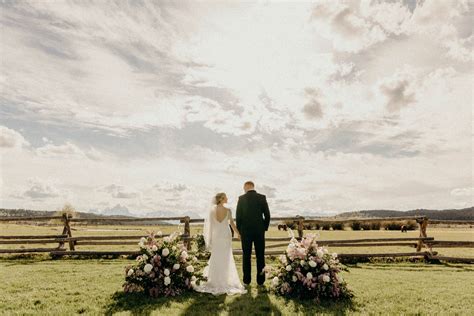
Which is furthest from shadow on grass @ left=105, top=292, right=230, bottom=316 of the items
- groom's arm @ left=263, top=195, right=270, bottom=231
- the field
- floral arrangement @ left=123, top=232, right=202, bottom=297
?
groom's arm @ left=263, top=195, right=270, bottom=231

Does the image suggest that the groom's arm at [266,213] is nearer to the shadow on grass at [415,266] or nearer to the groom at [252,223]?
the groom at [252,223]

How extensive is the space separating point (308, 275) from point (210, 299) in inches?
93.8

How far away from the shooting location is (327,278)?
8734 millimetres

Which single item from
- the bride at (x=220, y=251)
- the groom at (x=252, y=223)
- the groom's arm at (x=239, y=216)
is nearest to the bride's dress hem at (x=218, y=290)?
the bride at (x=220, y=251)

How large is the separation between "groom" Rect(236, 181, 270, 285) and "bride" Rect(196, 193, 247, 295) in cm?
27

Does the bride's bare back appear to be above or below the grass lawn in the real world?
above

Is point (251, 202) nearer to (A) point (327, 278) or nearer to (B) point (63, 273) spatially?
(A) point (327, 278)

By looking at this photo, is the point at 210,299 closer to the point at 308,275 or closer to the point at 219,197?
the point at 308,275

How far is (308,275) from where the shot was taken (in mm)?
8914

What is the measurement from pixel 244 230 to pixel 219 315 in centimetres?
316

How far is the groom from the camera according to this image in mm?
10484

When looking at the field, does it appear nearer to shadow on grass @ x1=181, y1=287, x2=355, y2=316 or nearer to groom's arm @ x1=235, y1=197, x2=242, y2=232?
shadow on grass @ x1=181, y1=287, x2=355, y2=316

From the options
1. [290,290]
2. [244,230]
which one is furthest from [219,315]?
[244,230]

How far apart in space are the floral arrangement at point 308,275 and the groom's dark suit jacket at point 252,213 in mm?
1122
